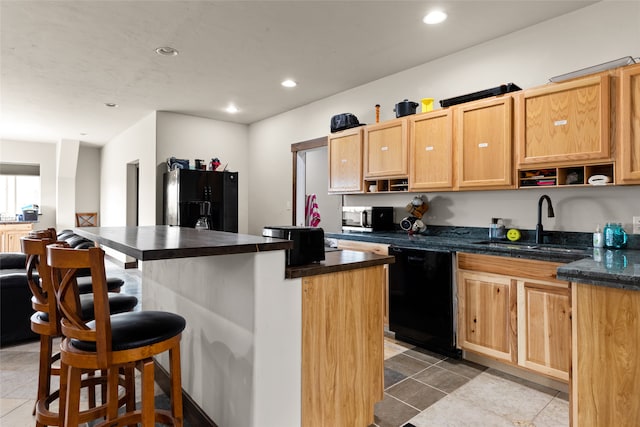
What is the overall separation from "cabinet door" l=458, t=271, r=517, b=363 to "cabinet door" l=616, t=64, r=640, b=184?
100cm

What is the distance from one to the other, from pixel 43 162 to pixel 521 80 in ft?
33.0

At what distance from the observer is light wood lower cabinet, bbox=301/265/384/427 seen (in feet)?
5.69

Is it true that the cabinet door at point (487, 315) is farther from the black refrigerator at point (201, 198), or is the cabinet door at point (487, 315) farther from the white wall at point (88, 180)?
the white wall at point (88, 180)

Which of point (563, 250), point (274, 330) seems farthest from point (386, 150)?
point (274, 330)

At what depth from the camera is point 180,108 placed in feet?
18.5

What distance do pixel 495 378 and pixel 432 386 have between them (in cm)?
50

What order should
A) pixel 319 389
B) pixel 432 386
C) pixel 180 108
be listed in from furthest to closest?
1. pixel 180 108
2. pixel 432 386
3. pixel 319 389

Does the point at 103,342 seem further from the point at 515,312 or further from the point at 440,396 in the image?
the point at 515,312

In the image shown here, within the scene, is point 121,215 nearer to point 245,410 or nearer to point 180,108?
point 180,108

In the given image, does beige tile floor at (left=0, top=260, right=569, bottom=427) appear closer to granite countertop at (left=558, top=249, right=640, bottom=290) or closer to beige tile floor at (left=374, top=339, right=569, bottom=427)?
beige tile floor at (left=374, top=339, right=569, bottom=427)

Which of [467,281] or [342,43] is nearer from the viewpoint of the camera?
[467,281]

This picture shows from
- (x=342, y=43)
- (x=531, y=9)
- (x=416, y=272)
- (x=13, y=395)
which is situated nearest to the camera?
(x=13, y=395)

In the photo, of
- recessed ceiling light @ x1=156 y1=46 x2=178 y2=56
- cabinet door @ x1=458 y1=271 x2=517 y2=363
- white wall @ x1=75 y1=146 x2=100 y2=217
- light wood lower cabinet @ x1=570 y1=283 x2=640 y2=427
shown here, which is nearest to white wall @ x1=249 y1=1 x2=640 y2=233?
cabinet door @ x1=458 y1=271 x2=517 y2=363

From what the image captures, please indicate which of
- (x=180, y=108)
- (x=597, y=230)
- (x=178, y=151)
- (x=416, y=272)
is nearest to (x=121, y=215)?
(x=178, y=151)
